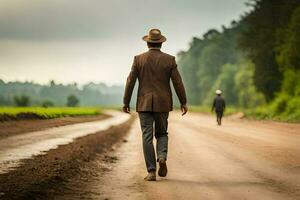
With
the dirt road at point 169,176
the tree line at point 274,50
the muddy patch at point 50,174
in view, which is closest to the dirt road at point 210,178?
the dirt road at point 169,176

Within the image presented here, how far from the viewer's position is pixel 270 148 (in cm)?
1498

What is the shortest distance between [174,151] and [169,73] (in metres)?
5.48

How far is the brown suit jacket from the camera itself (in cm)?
899

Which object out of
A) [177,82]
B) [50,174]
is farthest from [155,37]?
[50,174]

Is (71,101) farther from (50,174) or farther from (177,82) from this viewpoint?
(177,82)

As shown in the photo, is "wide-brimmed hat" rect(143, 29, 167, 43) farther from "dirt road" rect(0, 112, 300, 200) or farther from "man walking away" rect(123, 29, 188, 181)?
"dirt road" rect(0, 112, 300, 200)

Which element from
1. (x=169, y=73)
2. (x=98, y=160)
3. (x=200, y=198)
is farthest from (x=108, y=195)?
(x=98, y=160)

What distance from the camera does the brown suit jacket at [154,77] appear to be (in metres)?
8.99

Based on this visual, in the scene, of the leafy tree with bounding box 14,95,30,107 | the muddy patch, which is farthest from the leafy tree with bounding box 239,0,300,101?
the leafy tree with bounding box 14,95,30,107

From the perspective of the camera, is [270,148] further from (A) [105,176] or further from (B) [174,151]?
(A) [105,176]

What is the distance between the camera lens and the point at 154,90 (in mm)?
9039

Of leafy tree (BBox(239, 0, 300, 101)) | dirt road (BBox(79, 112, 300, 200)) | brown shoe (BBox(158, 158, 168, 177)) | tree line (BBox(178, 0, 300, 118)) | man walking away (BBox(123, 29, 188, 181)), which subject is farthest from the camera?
leafy tree (BBox(239, 0, 300, 101))

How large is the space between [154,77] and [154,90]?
0.70 feet

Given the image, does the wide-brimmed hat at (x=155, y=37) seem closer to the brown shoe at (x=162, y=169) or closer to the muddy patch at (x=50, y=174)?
the brown shoe at (x=162, y=169)
